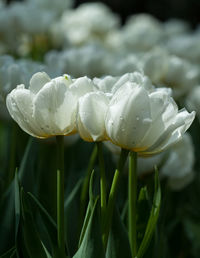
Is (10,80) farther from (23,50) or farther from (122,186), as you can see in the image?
(23,50)

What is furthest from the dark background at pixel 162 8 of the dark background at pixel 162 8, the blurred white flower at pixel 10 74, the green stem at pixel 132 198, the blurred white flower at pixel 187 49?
the green stem at pixel 132 198

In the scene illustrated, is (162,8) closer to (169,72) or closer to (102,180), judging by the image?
(169,72)

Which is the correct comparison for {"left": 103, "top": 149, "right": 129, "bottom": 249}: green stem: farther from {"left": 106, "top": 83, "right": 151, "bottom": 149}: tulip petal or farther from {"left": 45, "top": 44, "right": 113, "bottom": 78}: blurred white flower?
{"left": 45, "top": 44, "right": 113, "bottom": 78}: blurred white flower

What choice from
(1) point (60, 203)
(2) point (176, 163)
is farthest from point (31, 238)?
(2) point (176, 163)

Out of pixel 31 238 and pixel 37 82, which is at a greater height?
pixel 37 82

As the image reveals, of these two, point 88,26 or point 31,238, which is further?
point 88,26

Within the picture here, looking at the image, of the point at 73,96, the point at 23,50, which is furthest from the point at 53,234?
the point at 23,50
